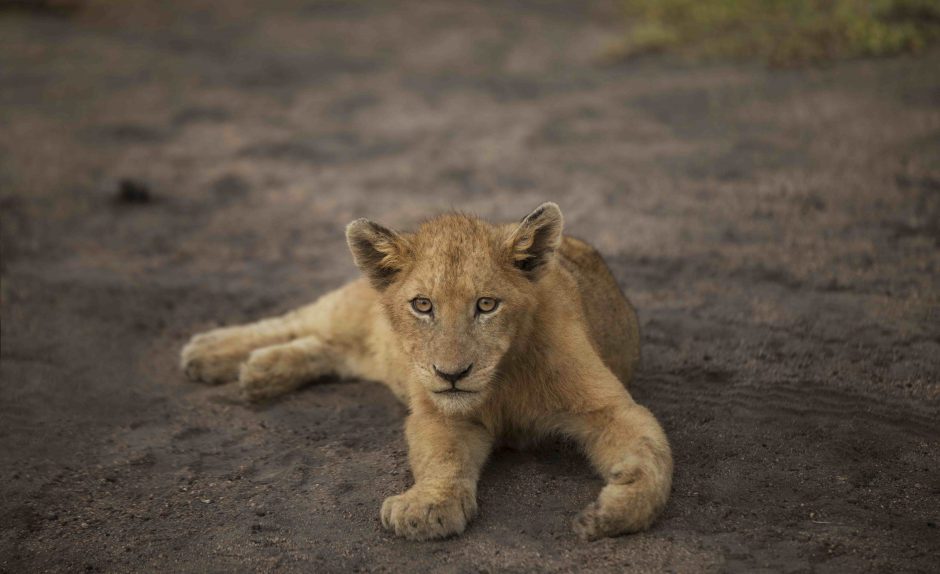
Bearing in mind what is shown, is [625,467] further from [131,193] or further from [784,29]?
[784,29]

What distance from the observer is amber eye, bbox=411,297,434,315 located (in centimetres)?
422

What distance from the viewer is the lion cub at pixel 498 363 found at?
13.0ft

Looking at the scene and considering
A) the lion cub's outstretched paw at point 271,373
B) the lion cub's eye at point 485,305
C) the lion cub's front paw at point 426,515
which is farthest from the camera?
the lion cub's outstretched paw at point 271,373

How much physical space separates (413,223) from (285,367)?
9.34ft

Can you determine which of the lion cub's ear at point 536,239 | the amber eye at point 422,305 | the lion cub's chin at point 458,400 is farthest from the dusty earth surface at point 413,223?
the lion cub's ear at point 536,239

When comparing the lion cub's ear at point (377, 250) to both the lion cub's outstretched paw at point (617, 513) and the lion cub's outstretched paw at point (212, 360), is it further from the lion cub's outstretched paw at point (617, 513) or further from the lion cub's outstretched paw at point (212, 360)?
the lion cub's outstretched paw at point (212, 360)

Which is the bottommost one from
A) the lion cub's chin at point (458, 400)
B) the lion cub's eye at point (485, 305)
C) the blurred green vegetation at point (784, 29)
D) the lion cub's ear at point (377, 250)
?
the lion cub's chin at point (458, 400)

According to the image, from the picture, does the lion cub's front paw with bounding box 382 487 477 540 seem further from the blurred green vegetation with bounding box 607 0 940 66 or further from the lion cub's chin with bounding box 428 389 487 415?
the blurred green vegetation with bounding box 607 0 940 66

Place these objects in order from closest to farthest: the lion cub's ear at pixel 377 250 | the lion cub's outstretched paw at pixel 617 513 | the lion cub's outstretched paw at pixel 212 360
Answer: the lion cub's outstretched paw at pixel 617 513
the lion cub's ear at pixel 377 250
the lion cub's outstretched paw at pixel 212 360

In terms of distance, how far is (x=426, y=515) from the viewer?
393 cm

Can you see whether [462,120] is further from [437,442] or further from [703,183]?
[437,442]

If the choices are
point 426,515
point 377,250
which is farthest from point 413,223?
point 426,515

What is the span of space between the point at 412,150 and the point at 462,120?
37.0 inches

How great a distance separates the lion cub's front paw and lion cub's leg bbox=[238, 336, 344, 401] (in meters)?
1.78
